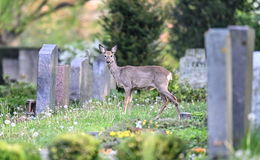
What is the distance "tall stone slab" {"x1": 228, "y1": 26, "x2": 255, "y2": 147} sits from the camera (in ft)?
30.3

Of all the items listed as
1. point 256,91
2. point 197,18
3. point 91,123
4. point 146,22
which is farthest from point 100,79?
point 256,91

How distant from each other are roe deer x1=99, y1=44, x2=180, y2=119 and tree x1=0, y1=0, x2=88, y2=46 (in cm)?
1809

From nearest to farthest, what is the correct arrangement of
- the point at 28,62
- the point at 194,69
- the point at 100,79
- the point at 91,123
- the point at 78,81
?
the point at 91,123, the point at 78,81, the point at 100,79, the point at 194,69, the point at 28,62

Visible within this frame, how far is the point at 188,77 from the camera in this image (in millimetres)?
22016

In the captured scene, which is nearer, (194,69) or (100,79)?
(100,79)

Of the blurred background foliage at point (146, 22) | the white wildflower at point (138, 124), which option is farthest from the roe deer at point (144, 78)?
the blurred background foliage at point (146, 22)

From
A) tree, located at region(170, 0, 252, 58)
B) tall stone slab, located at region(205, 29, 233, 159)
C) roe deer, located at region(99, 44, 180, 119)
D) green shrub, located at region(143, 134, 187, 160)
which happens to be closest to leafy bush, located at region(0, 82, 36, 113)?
roe deer, located at region(99, 44, 180, 119)

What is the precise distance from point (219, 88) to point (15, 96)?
10.4m

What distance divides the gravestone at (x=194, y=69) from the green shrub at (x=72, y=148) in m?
11.9

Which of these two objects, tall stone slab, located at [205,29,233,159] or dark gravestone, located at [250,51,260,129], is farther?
dark gravestone, located at [250,51,260,129]

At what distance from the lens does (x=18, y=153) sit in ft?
28.8

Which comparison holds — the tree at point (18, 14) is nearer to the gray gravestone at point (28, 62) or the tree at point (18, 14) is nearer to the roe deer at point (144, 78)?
the gray gravestone at point (28, 62)

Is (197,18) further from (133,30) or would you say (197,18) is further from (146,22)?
(133,30)

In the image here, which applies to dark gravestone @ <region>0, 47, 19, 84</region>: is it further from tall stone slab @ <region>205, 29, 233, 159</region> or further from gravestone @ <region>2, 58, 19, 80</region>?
tall stone slab @ <region>205, 29, 233, 159</region>
